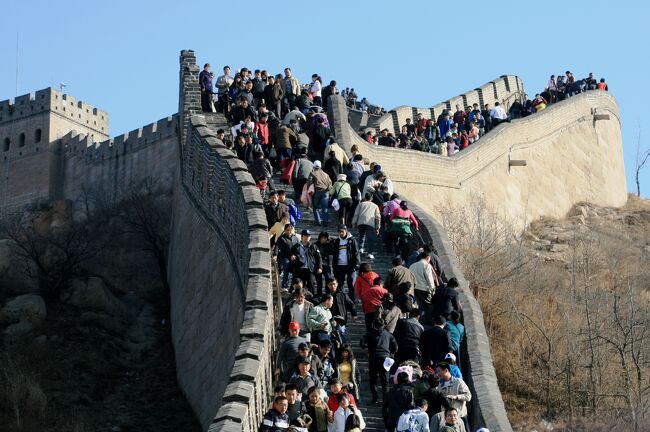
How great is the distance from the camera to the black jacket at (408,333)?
19.4m

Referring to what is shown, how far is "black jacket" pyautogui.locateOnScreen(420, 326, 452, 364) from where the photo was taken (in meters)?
19.3

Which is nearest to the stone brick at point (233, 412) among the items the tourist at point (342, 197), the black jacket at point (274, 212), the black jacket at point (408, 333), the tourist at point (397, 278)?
the black jacket at point (408, 333)

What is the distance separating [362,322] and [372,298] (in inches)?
36.8

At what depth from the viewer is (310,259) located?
22.2 metres

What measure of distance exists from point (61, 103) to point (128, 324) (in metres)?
40.5

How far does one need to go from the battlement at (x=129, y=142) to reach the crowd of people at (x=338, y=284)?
28.8m

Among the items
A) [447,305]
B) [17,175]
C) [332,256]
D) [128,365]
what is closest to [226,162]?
[332,256]

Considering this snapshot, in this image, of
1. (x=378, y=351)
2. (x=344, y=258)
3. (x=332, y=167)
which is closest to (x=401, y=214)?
(x=344, y=258)

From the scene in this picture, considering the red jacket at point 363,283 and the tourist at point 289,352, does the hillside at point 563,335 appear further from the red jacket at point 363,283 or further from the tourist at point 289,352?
the tourist at point 289,352

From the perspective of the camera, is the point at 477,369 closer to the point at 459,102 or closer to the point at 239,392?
the point at 239,392

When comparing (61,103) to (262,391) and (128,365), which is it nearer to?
(128,365)

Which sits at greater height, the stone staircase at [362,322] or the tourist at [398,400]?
the stone staircase at [362,322]

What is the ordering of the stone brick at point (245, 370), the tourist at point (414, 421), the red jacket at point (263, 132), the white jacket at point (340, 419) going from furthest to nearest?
the red jacket at point (263, 132) < the stone brick at point (245, 370) < the white jacket at point (340, 419) < the tourist at point (414, 421)

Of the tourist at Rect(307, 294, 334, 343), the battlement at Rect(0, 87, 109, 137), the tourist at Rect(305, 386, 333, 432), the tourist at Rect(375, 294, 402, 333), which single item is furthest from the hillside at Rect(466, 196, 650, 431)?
the battlement at Rect(0, 87, 109, 137)
